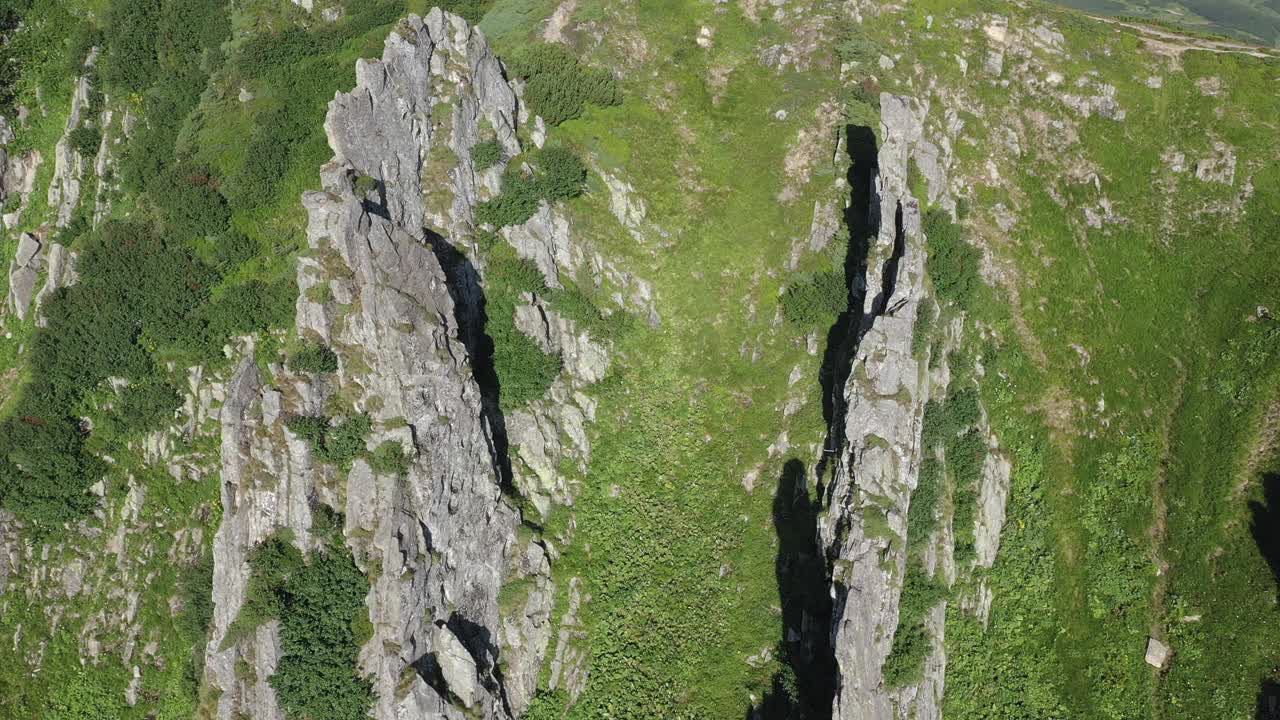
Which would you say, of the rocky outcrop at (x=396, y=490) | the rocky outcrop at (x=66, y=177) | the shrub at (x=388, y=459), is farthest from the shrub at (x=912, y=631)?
the rocky outcrop at (x=66, y=177)

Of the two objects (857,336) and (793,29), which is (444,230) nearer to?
(857,336)

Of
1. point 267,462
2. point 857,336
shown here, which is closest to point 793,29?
point 857,336

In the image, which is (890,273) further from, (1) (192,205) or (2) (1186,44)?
(1) (192,205)

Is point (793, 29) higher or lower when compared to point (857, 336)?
higher

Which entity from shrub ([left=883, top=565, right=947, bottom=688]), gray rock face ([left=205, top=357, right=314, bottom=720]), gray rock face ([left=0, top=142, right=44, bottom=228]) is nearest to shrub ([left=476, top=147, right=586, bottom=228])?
gray rock face ([left=205, top=357, right=314, bottom=720])

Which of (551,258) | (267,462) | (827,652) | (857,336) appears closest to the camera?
(267,462)
